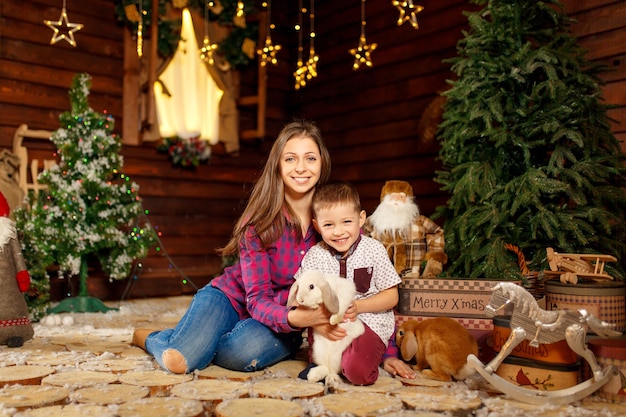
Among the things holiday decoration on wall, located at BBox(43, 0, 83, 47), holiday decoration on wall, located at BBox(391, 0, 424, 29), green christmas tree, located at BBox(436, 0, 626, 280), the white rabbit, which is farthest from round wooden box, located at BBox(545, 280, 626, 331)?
holiday decoration on wall, located at BBox(43, 0, 83, 47)

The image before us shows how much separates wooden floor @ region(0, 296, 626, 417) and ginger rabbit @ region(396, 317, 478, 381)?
6 centimetres

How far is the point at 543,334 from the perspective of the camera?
6.27 ft

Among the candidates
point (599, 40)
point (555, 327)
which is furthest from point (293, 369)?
point (599, 40)

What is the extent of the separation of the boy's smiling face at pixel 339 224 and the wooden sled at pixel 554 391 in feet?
2.11

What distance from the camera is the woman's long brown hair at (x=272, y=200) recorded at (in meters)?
2.23

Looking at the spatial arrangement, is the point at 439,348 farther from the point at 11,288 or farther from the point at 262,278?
the point at 11,288

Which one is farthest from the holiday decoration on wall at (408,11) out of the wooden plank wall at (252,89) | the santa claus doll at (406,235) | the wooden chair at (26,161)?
the wooden chair at (26,161)

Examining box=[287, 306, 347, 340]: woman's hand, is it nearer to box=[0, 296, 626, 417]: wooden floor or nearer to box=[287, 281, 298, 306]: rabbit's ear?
box=[287, 281, 298, 306]: rabbit's ear

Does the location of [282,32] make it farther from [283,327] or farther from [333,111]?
[283,327]

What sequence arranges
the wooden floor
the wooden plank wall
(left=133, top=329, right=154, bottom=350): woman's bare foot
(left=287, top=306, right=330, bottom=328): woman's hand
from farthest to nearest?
1. the wooden plank wall
2. (left=133, top=329, right=154, bottom=350): woman's bare foot
3. (left=287, top=306, right=330, bottom=328): woman's hand
4. the wooden floor

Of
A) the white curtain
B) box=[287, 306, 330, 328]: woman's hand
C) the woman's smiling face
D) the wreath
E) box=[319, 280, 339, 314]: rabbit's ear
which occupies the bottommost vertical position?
box=[287, 306, 330, 328]: woman's hand

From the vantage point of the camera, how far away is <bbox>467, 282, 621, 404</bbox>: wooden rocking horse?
1.82 meters

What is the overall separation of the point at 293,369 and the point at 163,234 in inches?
130

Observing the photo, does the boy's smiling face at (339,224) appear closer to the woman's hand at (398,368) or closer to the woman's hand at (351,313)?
the woman's hand at (351,313)
